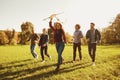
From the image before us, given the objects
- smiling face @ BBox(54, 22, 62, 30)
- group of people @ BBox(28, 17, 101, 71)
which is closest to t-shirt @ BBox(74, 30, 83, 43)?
group of people @ BBox(28, 17, 101, 71)

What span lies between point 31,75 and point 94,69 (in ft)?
12.6

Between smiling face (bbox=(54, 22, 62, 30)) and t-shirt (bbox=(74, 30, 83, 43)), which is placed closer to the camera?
smiling face (bbox=(54, 22, 62, 30))

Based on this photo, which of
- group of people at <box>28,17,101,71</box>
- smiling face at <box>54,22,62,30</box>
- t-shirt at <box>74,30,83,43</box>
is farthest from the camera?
t-shirt at <box>74,30,83,43</box>

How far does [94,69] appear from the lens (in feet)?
45.2

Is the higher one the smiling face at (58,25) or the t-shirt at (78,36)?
the smiling face at (58,25)

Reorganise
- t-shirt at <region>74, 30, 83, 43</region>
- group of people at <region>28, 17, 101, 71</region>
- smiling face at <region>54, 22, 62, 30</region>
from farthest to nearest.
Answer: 1. t-shirt at <region>74, 30, 83, 43</region>
2. group of people at <region>28, 17, 101, 71</region>
3. smiling face at <region>54, 22, 62, 30</region>

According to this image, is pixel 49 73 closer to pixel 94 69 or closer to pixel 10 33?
pixel 94 69

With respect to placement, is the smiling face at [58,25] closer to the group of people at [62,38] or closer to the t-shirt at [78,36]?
the group of people at [62,38]

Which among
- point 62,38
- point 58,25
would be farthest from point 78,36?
point 58,25

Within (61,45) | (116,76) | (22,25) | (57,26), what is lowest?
(116,76)

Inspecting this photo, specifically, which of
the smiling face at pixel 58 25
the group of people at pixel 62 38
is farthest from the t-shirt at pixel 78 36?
the smiling face at pixel 58 25

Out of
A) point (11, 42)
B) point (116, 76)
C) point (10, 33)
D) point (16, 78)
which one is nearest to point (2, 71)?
point (16, 78)

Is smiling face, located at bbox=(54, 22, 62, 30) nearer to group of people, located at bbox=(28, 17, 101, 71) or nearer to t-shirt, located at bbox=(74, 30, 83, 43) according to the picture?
group of people, located at bbox=(28, 17, 101, 71)

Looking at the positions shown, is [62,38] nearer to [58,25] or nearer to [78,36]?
[58,25]
